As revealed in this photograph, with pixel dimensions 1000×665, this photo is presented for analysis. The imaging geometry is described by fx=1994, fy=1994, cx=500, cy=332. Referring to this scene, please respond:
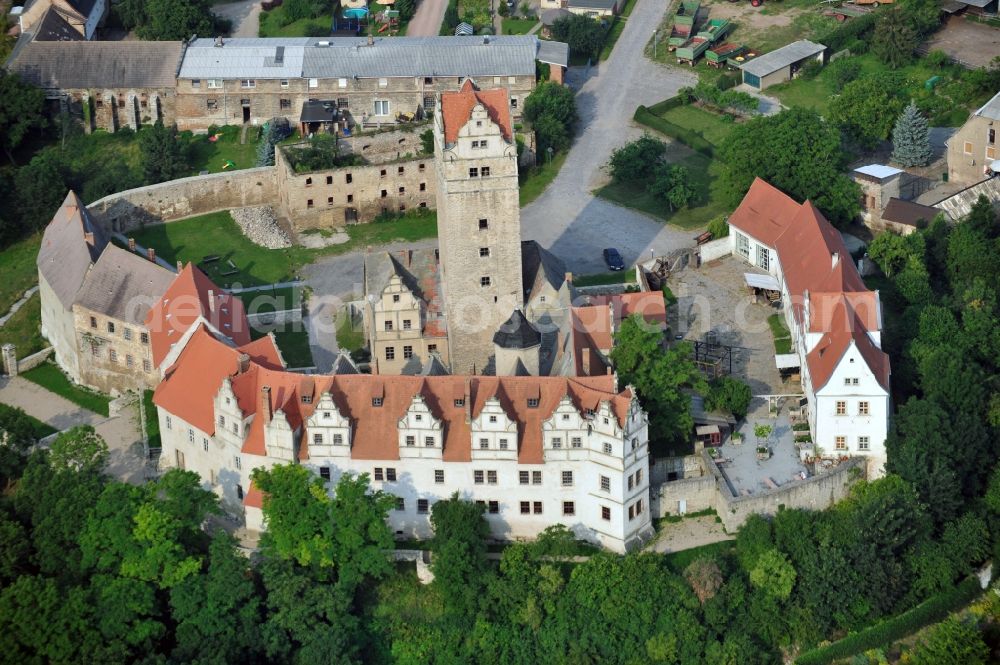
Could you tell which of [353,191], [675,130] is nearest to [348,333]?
[353,191]

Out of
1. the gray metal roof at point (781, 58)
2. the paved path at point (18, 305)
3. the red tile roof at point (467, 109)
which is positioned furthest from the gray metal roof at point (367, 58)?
the red tile roof at point (467, 109)

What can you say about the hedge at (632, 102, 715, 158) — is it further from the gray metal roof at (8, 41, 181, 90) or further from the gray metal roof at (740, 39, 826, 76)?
the gray metal roof at (8, 41, 181, 90)

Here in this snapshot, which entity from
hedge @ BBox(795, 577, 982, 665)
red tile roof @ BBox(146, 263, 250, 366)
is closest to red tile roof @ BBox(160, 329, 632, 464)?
red tile roof @ BBox(146, 263, 250, 366)

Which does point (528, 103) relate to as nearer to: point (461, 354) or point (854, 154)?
point (854, 154)

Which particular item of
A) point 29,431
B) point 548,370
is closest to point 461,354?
point 548,370

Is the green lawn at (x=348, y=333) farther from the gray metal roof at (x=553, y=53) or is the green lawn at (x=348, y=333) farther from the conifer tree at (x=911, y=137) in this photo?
the conifer tree at (x=911, y=137)
